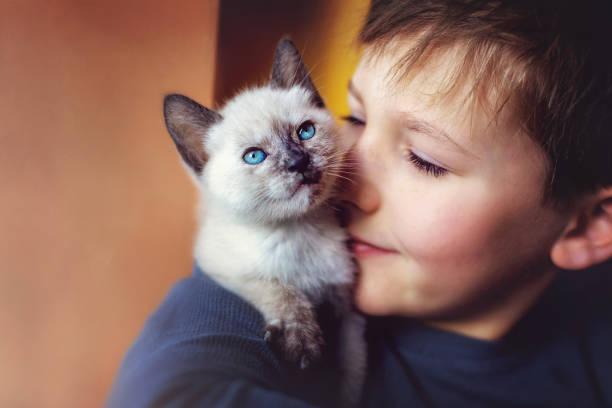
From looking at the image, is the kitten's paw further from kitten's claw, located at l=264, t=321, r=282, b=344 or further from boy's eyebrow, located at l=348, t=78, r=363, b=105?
boy's eyebrow, located at l=348, t=78, r=363, b=105

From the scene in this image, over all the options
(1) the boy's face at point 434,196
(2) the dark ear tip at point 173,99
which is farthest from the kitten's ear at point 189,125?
(1) the boy's face at point 434,196

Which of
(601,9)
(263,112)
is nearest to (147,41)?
(263,112)

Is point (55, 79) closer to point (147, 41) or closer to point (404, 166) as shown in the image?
point (147, 41)

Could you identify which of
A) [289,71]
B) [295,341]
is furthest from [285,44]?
[295,341]

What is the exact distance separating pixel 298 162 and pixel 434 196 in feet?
0.62

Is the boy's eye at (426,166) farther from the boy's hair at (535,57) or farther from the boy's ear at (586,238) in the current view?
the boy's ear at (586,238)

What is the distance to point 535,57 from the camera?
51cm

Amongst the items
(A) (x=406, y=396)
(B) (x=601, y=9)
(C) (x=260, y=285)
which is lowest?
(A) (x=406, y=396)

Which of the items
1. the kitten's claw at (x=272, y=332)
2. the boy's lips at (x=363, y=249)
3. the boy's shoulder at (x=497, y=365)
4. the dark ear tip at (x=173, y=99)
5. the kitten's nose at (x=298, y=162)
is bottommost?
the boy's shoulder at (x=497, y=365)

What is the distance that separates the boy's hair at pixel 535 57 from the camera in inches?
19.7

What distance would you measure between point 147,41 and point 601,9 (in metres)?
0.55

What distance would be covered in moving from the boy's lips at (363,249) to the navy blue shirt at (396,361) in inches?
7.1

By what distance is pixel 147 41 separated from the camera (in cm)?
43

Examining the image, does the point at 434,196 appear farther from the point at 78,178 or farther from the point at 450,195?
the point at 78,178
